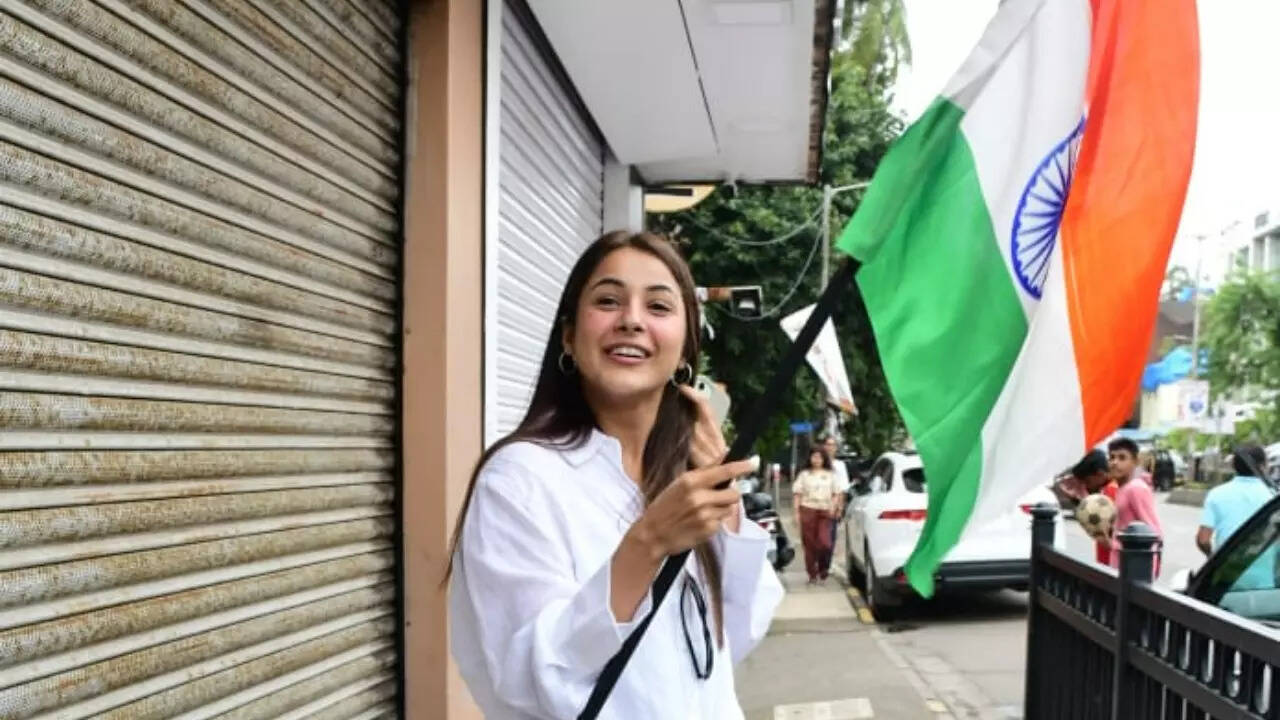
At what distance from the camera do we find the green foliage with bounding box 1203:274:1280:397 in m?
38.3

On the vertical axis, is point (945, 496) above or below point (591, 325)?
below

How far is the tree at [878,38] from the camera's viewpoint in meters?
21.1

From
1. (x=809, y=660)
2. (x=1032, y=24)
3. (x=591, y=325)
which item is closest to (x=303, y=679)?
(x=591, y=325)

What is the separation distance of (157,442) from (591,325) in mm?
1229

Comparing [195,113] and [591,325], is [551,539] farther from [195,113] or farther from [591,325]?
[195,113]

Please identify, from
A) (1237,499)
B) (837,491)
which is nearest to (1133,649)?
(1237,499)

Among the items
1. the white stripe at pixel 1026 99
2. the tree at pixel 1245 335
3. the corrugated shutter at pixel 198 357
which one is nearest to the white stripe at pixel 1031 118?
the white stripe at pixel 1026 99

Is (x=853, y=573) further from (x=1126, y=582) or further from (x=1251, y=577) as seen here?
(x=1126, y=582)

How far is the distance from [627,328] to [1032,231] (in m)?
0.78

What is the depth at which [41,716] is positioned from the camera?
87.4 inches

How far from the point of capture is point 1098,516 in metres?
8.12

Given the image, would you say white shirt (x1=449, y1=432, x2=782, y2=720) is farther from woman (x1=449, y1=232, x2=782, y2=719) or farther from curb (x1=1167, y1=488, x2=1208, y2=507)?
curb (x1=1167, y1=488, x2=1208, y2=507)

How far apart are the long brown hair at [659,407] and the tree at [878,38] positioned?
1890 cm

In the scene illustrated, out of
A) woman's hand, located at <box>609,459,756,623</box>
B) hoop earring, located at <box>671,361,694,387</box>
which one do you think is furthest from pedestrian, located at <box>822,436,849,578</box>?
woman's hand, located at <box>609,459,756,623</box>
